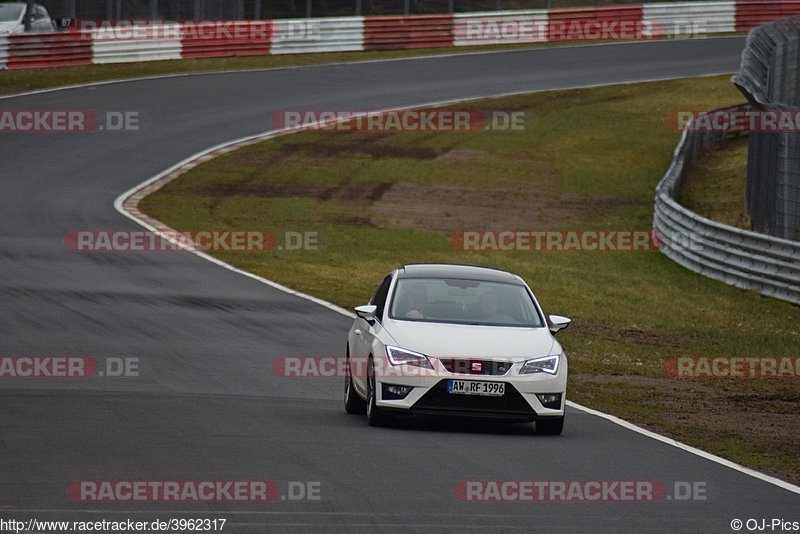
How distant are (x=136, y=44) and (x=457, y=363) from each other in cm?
3440

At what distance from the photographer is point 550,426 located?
39.1 ft

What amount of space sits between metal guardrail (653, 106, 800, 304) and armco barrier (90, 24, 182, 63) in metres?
19.8

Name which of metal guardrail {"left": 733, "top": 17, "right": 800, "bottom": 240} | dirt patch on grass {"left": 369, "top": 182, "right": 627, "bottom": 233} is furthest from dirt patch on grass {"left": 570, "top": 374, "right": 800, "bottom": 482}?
dirt patch on grass {"left": 369, "top": 182, "right": 627, "bottom": 233}

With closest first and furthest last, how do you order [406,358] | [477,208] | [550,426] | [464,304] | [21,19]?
[406,358], [550,426], [464,304], [477,208], [21,19]

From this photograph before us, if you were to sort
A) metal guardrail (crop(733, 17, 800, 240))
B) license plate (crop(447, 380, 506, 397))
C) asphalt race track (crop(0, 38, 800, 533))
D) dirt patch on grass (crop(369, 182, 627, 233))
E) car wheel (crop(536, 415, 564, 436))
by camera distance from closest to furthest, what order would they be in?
asphalt race track (crop(0, 38, 800, 533))
license plate (crop(447, 380, 506, 397))
car wheel (crop(536, 415, 564, 436))
metal guardrail (crop(733, 17, 800, 240))
dirt patch on grass (crop(369, 182, 627, 233))

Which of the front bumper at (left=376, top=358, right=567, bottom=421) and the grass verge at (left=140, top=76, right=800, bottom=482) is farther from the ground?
the front bumper at (left=376, top=358, right=567, bottom=421)

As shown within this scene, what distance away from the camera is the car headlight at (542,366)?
11.7m

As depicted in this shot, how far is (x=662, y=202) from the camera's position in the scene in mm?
28531

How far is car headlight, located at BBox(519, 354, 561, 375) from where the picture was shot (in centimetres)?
1170

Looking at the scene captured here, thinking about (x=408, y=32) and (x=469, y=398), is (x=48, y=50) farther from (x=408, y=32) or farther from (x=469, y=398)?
(x=469, y=398)

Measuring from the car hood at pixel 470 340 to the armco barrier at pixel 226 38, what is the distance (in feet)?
112

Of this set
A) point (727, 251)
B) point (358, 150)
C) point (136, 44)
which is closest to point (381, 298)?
point (727, 251)

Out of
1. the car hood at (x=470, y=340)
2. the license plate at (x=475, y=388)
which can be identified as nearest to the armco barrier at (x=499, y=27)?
the car hood at (x=470, y=340)

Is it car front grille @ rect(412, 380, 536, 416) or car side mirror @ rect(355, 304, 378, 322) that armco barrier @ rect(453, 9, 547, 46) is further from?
car front grille @ rect(412, 380, 536, 416)
